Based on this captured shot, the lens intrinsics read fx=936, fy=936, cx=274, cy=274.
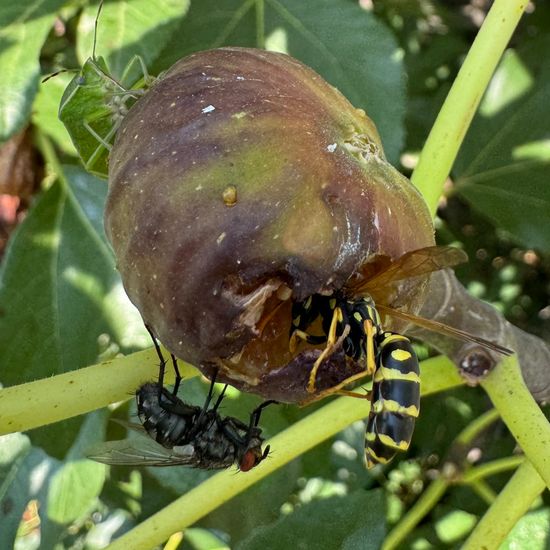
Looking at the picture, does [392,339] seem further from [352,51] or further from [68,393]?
[352,51]

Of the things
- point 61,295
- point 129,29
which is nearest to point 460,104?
point 129,29

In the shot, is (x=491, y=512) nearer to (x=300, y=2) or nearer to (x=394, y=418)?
(x=394, y=418)

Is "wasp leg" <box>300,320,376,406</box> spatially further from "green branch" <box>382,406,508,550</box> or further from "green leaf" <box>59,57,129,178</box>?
"green branch" <box>382,406,508,550</box>

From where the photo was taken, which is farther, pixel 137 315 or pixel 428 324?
pixel 137 315

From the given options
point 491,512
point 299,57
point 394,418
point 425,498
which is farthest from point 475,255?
point 394,418

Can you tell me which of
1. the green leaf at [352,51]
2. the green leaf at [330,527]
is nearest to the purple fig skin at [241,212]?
the green leaf at [330,527]

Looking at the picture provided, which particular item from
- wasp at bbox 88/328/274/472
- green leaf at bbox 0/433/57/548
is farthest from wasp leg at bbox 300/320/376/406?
green leaf at bbox 0/433/57/548

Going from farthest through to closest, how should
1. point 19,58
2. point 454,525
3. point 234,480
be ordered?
point 454,525, point 19,58, point 234,480
